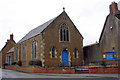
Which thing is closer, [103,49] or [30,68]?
[30,68]

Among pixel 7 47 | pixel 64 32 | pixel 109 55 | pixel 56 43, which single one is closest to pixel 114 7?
pixel 109 55

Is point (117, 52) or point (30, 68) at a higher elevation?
point (117, 52)

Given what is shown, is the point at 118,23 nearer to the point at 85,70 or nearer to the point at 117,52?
the point at 117,52

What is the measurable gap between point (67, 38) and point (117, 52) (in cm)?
948

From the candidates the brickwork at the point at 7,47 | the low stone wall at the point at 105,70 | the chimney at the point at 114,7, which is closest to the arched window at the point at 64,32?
the chimney at the point at 114,7

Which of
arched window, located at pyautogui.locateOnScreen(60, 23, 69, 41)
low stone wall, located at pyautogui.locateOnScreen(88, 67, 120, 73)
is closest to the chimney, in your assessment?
arched window, located at pyautogui.locateOnScreen(60, 23, 69, 41)

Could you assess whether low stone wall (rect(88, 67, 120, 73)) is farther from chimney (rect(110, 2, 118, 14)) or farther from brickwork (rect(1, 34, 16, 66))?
brickwork (rect(1, 34, 16, 66))

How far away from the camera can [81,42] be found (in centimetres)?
3459

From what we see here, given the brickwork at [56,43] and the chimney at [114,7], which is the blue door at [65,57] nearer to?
the brickwork at [56,43]

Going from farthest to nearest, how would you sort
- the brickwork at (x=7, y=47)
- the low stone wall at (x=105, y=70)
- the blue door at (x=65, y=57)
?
the brickwork at (x=7, y=47) → the blue door at (x=65, y=57) → the low stone wall at (x=105, y=70)

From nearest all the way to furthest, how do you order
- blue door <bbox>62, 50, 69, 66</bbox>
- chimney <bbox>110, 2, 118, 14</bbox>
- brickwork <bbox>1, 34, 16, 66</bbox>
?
chimney <bbox>110, 2, 118, 14</bbox> → blue door <bbox>62, 50, 69, 66</bbox> → brickwork <bbox>1, 34, 16, 66</bbox>

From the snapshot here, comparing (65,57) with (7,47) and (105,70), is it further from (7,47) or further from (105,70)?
(7,47)

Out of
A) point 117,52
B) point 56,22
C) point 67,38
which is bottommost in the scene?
point 117,52

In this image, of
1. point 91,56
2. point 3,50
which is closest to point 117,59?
point 91,56
